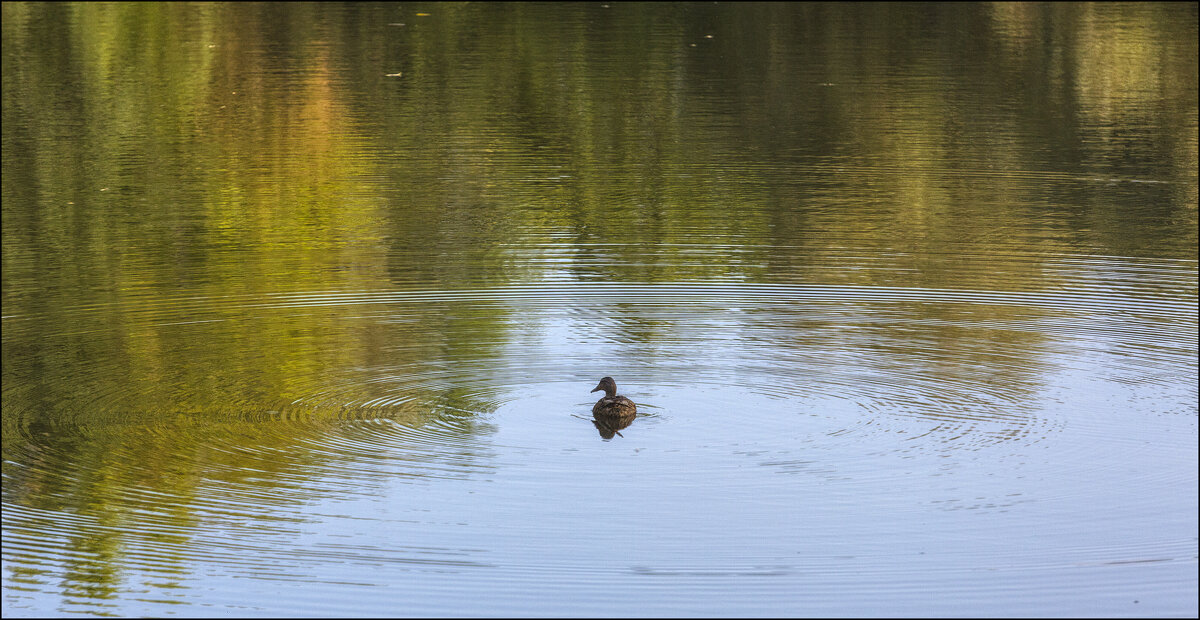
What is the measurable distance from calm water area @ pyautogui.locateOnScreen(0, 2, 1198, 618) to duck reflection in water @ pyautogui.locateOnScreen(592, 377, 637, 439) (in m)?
0.06

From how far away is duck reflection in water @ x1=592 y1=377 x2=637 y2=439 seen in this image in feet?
30.9

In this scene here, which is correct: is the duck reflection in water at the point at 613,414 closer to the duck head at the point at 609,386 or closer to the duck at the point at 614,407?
the duck at the point at 614,407

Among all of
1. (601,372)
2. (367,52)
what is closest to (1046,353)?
(601,372)

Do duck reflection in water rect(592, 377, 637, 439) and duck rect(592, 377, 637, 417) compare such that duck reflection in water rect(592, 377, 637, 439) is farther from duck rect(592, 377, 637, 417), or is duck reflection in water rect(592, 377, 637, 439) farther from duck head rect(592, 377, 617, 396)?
duck head rect(592, 377, 617, 396)

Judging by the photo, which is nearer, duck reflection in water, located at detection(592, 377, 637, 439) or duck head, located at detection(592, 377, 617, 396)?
duck reflection in water, located at detection(592, 377, 637, 439)

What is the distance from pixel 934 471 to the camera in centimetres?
871

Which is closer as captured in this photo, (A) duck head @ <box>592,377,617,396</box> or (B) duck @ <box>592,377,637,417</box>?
(B) duck @ <box>592,377,637,417</box>

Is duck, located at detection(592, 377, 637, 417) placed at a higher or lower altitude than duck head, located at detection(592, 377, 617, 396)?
lower

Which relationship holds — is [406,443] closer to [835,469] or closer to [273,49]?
[835,469]

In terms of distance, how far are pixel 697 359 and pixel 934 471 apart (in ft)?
8.63

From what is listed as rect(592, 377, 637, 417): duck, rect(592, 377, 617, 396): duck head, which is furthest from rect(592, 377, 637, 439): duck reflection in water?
rect(592, 377, 617, 396): duck head

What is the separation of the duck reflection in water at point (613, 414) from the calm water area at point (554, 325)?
60 millimetres

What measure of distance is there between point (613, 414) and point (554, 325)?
8.81 feet

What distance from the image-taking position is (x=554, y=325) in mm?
12039
